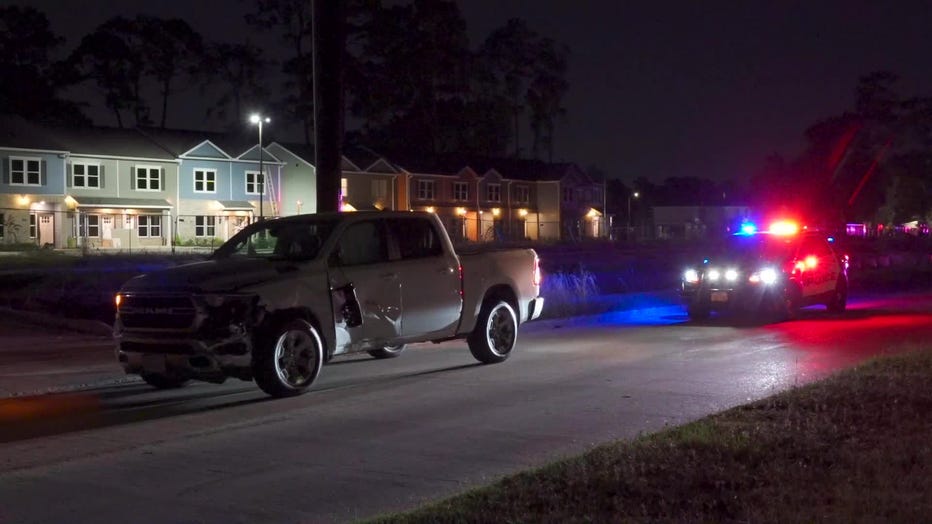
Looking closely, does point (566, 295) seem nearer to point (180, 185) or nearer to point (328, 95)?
point (328, 95)

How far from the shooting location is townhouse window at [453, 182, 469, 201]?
77312mm

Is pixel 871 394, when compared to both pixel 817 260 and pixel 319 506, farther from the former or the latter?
pixel 817 260

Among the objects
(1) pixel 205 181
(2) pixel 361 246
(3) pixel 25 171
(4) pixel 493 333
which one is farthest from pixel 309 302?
(1) pixel 205 181

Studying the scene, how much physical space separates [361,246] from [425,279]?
3.19 feet

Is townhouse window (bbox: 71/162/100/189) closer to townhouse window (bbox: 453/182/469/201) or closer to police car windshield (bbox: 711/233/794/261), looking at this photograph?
townhouse window (bbox: 453/182/469/201)

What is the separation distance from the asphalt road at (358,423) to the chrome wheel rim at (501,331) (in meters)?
0.26

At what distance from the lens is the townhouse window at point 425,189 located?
74.9m

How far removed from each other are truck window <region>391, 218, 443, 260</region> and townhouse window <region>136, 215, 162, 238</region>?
155ft

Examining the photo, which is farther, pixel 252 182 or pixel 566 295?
pixel 252 182

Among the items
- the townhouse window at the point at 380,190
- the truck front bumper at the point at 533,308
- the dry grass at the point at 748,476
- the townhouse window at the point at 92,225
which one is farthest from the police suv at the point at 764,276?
the townhouse window at the point at 380,190

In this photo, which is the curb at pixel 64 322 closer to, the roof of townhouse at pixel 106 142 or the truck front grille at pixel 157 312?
the truck front grille at pixel 157 312

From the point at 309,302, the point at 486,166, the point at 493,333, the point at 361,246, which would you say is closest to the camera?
the point at 309,302

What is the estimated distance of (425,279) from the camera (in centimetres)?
1267

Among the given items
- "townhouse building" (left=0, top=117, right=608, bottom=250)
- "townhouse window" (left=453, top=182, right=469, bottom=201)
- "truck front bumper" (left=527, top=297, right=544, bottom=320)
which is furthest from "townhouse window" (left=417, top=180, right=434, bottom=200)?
"truck front bumper" (left=527, top=297, right=544, bottom=320)
